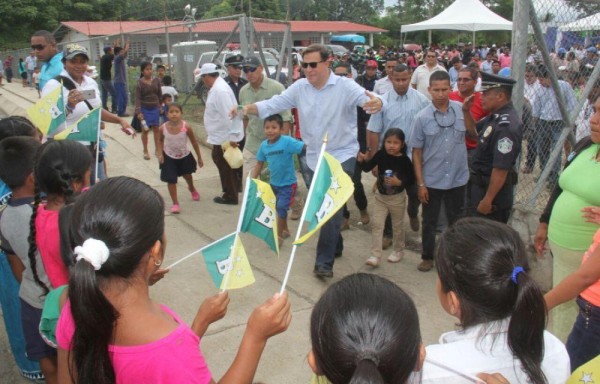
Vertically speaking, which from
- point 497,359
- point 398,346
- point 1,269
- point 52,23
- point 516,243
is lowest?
point 1,269

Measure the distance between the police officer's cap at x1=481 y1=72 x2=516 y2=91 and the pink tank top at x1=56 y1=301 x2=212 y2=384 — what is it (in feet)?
11.5

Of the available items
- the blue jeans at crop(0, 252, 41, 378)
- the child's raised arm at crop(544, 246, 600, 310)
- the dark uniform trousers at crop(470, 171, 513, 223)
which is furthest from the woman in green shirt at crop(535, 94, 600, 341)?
the blue jeans at crop(0, 252, 41, 378)

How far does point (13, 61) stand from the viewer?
2911 cm

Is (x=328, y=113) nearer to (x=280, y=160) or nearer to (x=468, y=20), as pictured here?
(x=280, y=160)

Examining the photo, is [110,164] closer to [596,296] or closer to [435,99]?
[435,99]

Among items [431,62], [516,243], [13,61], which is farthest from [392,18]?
[516,243]

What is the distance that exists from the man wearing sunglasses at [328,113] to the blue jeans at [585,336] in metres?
2.32

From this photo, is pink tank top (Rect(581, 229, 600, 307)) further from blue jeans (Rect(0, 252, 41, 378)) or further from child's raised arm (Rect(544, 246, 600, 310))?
blue jeans (Rect(0, 252, 41, 378))

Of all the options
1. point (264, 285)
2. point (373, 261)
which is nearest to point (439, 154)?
point (373, 261)

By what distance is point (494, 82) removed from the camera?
4.21 metres

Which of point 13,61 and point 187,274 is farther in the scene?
point 13,61

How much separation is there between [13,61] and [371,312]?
1301 inches

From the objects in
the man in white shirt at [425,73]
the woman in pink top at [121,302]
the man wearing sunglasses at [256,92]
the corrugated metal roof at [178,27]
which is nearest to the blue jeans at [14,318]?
the woman in pink top at [121,302]

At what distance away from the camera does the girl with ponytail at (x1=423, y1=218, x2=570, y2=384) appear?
1538 mm
